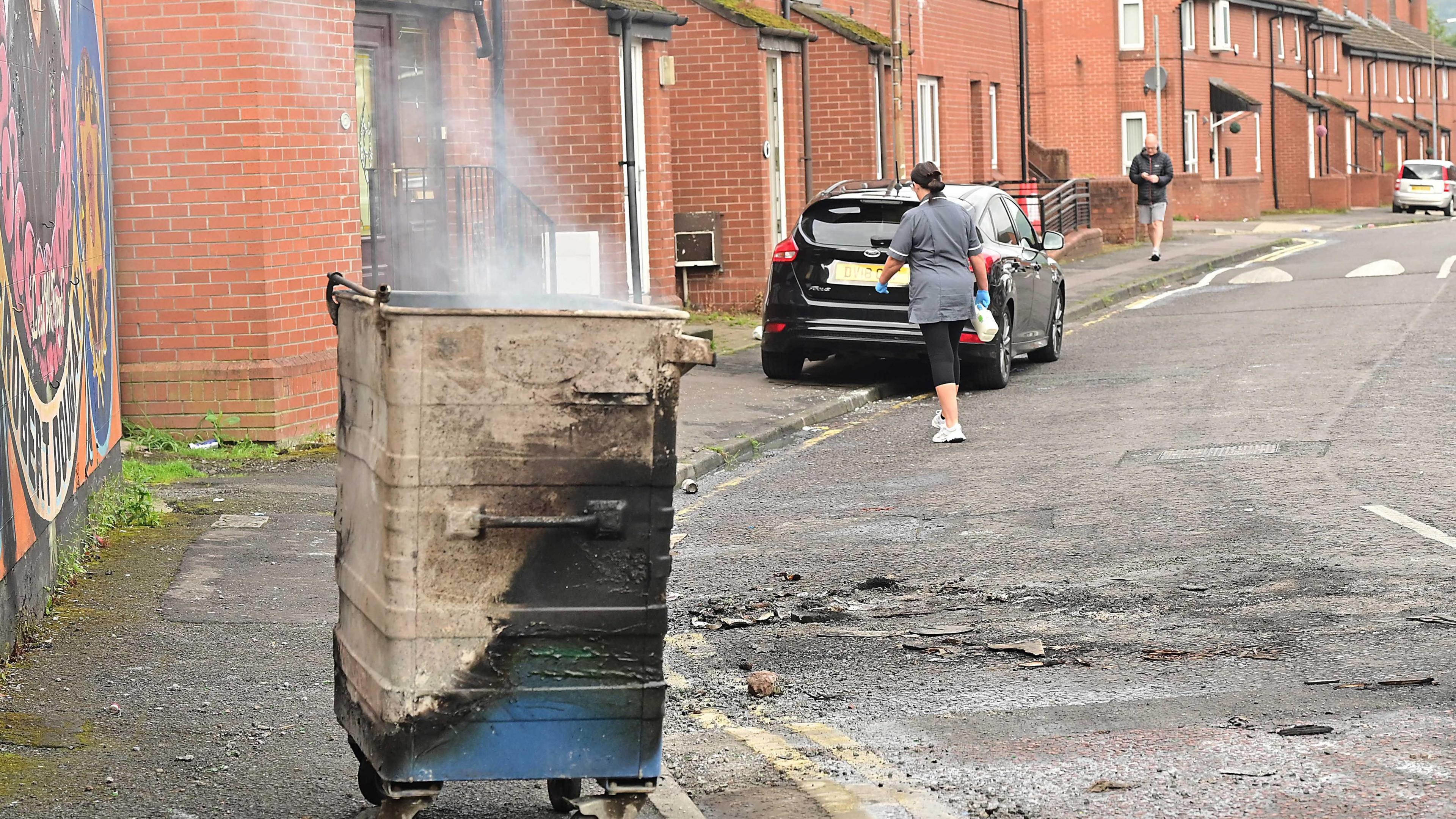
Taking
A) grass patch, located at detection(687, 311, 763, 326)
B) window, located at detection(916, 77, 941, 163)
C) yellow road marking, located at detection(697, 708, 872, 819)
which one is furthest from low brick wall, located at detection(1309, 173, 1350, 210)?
yellow road marking, located at detection(697, 708, 872, 819)

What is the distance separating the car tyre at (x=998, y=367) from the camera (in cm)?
1474

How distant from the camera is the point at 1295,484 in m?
9.50

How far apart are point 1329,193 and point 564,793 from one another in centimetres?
5706

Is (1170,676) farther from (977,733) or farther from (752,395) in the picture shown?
(752,395)

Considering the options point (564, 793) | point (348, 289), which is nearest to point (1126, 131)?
point (348, 289)

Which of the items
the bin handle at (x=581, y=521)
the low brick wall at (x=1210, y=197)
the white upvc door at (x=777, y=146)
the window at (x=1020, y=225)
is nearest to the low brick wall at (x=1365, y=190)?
the low brick wall at (x=1210, y=197)

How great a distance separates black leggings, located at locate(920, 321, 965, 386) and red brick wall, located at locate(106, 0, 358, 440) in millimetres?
4143

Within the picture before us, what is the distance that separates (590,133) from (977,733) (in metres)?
13.7

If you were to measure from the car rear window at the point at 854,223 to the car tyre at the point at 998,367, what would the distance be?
1174mm

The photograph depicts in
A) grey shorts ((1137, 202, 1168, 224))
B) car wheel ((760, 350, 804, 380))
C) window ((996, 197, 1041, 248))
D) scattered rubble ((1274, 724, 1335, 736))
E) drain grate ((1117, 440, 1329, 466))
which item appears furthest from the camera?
grey shorts ((1137, 202, 1168, 224))

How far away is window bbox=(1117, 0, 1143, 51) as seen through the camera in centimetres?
5269

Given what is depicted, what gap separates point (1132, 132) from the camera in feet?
173

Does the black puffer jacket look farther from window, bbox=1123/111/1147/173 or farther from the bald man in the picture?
window, bbox=1123/111/1147/173

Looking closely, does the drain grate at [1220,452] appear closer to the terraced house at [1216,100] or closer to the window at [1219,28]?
the terraced house at [1216,100]
